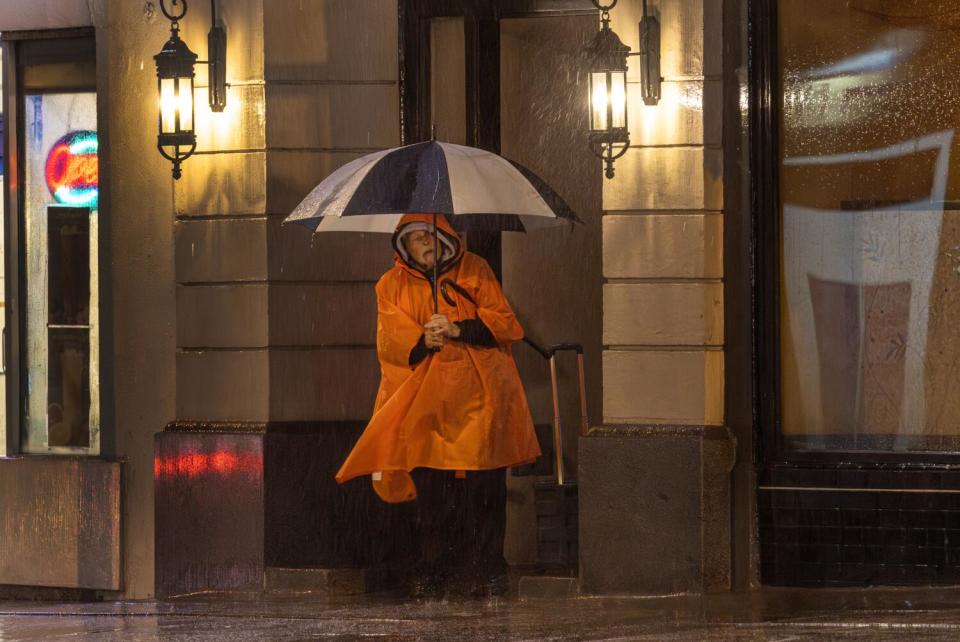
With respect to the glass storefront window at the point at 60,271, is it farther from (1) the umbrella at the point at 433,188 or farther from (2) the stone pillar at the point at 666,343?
(2) the stone pillar at the point at 666,343

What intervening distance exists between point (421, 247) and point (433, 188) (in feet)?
2.60

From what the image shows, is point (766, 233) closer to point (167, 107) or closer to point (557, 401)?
point (557, 401)

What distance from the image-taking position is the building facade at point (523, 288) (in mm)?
9461

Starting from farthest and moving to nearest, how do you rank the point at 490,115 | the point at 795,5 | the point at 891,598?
the point at 490,115 < the point at 795,5 < the point at 891,598

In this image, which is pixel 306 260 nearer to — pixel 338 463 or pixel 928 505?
pixel 338 463

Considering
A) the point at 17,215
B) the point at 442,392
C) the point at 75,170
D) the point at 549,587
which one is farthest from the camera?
the point at 17,215

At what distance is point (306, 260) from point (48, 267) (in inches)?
81.2

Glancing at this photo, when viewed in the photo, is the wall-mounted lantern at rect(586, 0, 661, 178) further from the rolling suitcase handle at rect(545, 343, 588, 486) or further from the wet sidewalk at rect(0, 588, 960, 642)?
the wet sidewalk at rect(0, 588, 960, 642)

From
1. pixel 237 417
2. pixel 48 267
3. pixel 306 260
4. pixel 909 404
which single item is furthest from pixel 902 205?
pixel 48 267

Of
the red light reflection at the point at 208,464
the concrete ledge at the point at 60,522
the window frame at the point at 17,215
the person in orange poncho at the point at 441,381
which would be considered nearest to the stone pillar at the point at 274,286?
the red light reflection at the point at 208,464

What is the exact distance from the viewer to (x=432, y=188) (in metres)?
8.47

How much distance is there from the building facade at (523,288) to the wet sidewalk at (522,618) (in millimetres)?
444

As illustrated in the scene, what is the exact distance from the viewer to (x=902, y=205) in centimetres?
948

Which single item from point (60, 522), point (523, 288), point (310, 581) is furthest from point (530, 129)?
point (60, 522)
